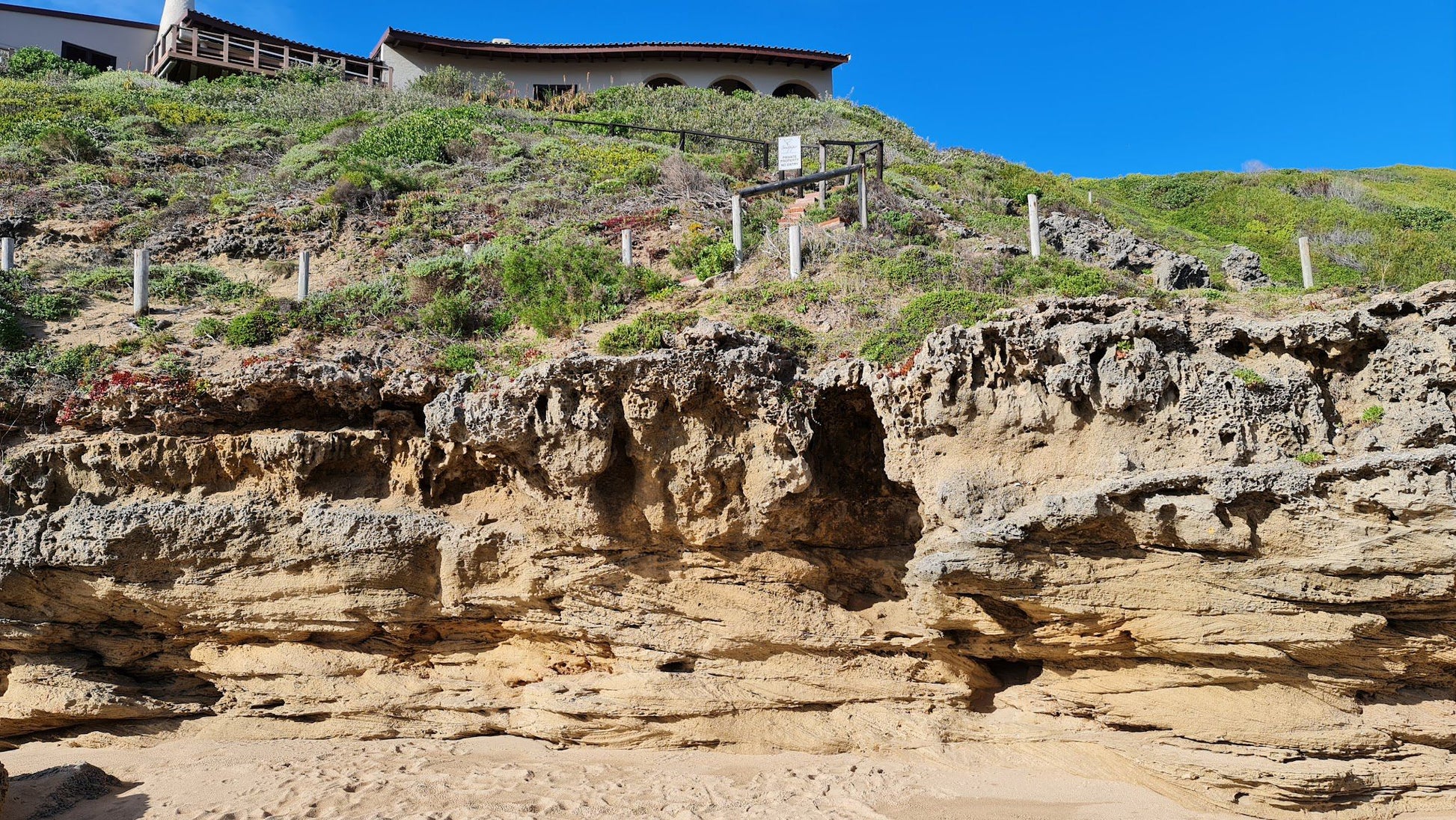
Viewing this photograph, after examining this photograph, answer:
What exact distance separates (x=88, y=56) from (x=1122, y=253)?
3384cm

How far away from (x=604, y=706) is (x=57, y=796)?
15.5 feet

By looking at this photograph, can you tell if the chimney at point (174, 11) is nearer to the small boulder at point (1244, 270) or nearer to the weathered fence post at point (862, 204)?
the weathered fence post at point (862, 204)

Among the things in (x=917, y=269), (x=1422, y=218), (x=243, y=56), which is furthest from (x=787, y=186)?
(x=243, y=56)

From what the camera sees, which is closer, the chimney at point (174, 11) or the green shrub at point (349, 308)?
the green shrub at point (349, 308)

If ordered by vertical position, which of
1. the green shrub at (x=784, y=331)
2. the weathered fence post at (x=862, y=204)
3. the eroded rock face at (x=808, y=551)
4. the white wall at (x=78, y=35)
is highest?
the white wall at (x=78, y=35)

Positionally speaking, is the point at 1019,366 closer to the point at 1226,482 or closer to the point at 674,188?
the point at 1226,482

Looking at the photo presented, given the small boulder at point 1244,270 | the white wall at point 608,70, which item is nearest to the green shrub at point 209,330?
the small boulder at point 1244,270

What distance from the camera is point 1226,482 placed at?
7.07 meters

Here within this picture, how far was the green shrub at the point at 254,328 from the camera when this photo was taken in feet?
38.5

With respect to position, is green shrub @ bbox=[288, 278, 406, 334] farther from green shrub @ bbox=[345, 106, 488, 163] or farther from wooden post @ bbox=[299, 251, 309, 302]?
green shrub @ bbox=[345, 106, 488, 163]

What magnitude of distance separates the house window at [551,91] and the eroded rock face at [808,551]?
82.4 feet

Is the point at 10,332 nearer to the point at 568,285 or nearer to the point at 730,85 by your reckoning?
the point at 568,285

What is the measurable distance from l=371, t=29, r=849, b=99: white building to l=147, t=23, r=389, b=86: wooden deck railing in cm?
115

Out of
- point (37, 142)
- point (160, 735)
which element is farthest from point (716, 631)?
point (37, 142)
